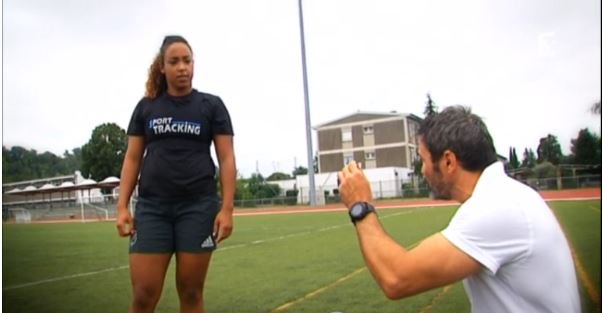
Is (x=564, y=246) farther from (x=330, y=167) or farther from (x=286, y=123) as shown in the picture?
(x=286, y=123)

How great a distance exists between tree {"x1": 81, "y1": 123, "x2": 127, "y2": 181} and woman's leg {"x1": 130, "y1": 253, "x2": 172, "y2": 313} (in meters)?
0.37

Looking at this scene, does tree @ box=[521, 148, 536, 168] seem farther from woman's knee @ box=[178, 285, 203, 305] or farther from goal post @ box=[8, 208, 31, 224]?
goal post @ box=[8, 208, 31, 224]

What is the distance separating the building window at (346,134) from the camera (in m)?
2.10

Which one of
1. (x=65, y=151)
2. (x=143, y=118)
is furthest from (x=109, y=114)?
(x=143, y=118)

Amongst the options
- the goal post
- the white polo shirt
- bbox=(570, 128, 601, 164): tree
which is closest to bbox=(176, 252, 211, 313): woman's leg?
the goal post

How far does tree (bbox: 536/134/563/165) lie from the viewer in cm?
218

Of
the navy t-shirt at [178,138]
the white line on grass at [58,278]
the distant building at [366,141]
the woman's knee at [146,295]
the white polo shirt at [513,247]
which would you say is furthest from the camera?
the white line on grass at [58,278]

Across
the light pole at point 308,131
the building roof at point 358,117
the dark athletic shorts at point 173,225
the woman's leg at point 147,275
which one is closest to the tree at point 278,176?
the light pole at point 308,131

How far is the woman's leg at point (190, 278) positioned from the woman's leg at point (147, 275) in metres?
0.06

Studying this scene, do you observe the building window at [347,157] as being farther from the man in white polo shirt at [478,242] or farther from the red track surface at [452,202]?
the man in white polo shirt at [478,242]

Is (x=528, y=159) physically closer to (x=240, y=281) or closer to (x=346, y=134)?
(x=346, y=134)

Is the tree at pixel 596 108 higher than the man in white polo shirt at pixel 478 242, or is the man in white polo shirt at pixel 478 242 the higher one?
the tree at pixel 596 108

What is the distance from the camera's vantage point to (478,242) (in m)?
1.25

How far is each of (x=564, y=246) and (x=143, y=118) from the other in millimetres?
1292
